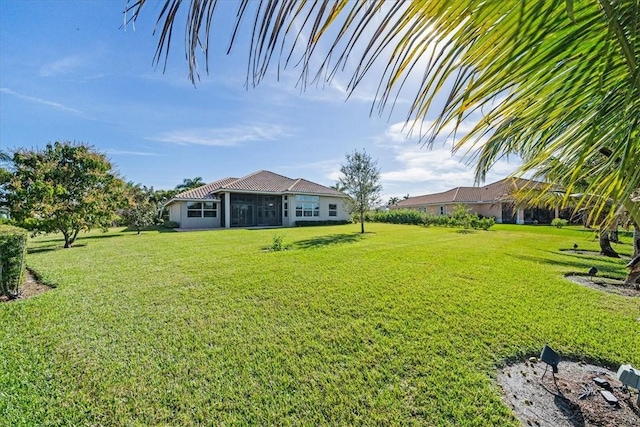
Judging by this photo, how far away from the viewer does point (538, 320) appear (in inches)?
174

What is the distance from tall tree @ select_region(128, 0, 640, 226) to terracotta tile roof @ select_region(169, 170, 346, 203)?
2417 centimetres

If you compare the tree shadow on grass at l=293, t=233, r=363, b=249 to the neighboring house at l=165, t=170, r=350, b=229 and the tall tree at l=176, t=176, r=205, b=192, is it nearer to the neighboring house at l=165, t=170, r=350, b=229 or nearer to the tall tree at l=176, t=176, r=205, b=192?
the neighboring house at l=165, t=170, r=350, b=229

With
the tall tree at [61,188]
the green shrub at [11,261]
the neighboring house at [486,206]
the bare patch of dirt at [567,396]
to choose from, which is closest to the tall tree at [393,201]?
the neighboring house at [486,206]

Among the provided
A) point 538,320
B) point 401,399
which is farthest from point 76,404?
point 538,320

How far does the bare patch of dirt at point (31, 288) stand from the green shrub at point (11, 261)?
13 cm

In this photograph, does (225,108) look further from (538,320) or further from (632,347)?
(632,347)

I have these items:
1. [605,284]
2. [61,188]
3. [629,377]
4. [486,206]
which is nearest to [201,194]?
[61,188]

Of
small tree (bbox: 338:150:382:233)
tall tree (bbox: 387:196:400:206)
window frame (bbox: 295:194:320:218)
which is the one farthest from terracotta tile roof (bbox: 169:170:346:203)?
tall tree (bbox: 387:196:400:206)

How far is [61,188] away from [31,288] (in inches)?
319

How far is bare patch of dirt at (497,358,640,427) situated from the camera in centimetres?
241

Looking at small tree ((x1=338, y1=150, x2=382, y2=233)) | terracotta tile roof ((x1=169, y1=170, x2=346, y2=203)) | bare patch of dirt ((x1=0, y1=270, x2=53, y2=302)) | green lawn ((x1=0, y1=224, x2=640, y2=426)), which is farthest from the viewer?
terracotta tile roof ((x1=169, y1=170, x2=346, y2=203))

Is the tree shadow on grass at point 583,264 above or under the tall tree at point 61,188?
under

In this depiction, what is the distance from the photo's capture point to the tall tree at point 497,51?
0.76 meters

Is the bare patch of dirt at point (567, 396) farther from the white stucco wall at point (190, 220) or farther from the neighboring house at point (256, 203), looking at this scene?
the white stucco wall at point (190, 220)
